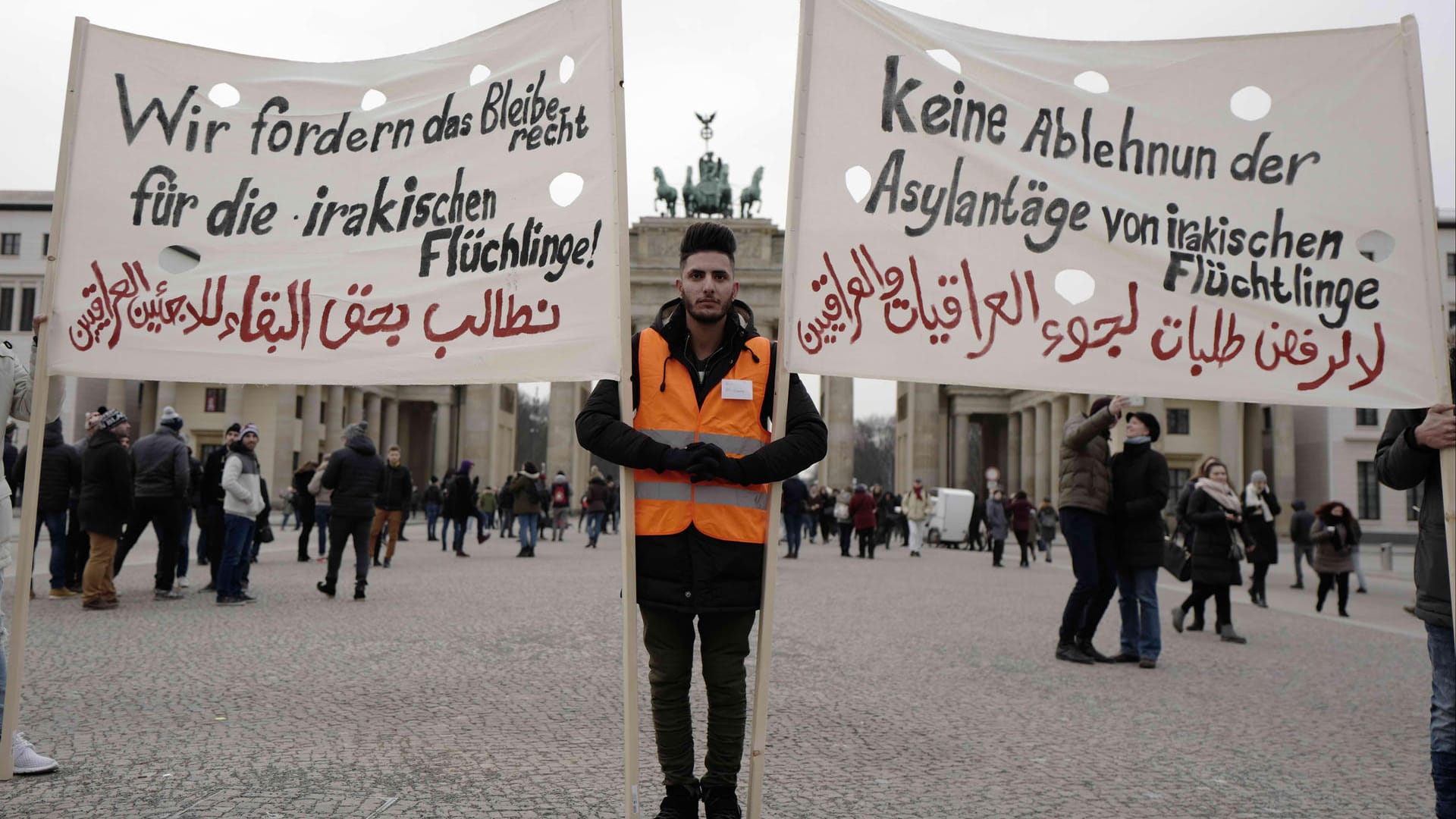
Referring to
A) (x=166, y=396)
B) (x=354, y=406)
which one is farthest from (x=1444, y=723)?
(x=354, y=406)

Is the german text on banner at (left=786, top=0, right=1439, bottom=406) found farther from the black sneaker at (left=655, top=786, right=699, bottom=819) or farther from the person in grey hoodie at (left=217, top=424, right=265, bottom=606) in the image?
the person in grey hoodie at (left=217, top=424, right=265, bottom=606)

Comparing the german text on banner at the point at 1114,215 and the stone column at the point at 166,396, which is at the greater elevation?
the stone column at the point at 166,396

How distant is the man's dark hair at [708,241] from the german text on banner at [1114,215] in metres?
0.36

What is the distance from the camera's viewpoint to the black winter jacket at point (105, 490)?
32.7 ft

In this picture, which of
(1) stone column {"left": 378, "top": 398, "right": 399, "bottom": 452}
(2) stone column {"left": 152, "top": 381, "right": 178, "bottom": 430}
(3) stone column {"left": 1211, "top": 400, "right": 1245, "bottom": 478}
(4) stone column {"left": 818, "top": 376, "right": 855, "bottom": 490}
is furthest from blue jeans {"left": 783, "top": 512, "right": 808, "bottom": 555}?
(1) stone column {"left": 378, "top": 398, "right": 399, "bottom": 452}

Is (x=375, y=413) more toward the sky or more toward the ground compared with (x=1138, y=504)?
more toward the sky

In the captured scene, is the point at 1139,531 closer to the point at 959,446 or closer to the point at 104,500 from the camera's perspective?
the point at 104,500

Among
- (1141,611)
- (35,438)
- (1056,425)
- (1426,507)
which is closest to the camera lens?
(1426,507)

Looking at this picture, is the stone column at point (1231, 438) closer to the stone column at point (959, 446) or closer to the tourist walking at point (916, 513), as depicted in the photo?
the stone column at point (959, 446)

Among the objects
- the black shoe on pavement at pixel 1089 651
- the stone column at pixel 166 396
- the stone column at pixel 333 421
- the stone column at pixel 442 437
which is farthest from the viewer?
the stone column at pixel 442 437

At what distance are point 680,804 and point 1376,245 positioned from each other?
312 centimetres

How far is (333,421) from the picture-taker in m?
60.8

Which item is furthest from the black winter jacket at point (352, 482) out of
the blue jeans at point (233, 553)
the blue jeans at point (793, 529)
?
the blue jeans at point (793, 529)

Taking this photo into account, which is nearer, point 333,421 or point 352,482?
point 352,482
